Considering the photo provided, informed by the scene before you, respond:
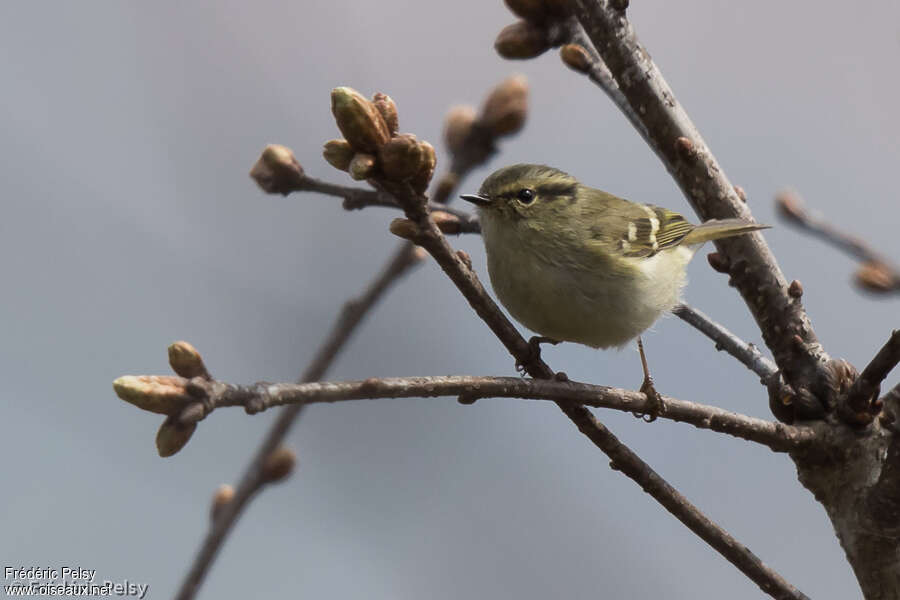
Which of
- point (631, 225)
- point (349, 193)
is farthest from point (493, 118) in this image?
A: point (631, 225)

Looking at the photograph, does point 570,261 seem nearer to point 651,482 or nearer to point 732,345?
point 732,345

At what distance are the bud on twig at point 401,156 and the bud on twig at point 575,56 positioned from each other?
0.91 meters

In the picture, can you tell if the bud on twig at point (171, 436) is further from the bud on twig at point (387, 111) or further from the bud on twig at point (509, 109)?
the bud on twig at point (509, 109)

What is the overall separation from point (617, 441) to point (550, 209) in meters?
1.24

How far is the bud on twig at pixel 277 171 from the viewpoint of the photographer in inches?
71.7

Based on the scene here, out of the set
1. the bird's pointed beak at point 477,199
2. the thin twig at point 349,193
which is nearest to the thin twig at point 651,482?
the thin twig at point 349,193

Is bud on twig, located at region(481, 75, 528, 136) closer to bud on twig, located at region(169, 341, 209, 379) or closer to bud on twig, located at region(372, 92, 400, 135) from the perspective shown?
bud on twig, located at region(372, 92, 400, 135)

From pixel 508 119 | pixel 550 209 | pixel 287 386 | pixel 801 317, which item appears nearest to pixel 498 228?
pixel 550 209

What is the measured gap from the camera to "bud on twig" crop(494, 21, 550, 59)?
74.1 inches

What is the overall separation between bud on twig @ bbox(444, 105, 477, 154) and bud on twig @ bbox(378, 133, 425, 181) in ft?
2.81

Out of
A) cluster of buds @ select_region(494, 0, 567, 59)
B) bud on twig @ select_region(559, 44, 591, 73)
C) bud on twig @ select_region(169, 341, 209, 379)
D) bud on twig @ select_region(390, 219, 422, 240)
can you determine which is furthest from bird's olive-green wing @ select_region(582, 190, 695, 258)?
bud on twig @ select_region(169, 341, 209, 379)

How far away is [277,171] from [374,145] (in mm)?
745

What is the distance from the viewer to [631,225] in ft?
9.42

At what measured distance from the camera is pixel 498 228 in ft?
8.45
